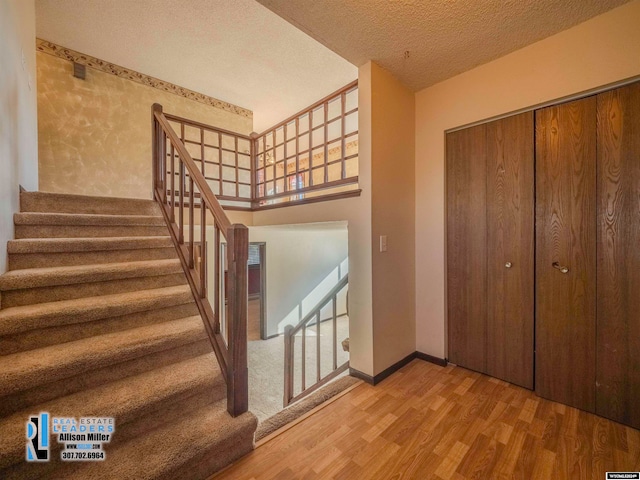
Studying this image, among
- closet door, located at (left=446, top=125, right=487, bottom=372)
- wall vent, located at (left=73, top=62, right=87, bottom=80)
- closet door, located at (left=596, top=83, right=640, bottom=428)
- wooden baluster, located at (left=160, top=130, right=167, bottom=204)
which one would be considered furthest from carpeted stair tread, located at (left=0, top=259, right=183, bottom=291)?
wall vent, located at (left=73, top=62, right=87, bottom=80)

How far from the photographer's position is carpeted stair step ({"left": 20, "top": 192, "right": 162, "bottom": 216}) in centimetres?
200

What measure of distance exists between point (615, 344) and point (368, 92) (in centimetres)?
239

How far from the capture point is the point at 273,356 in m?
4.66

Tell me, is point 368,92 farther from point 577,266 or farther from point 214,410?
point 214,410

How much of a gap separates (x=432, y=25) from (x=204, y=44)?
2.69 metres

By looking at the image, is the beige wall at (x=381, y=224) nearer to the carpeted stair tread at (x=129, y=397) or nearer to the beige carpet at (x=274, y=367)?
the carpeted stair tread at (x=129, y=397)

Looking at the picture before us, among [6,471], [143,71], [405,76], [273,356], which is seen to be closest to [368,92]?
[405,76]

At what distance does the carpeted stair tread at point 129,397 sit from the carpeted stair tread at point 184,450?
4.4 inches

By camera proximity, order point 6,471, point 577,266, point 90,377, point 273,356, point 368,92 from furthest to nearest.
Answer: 1. point 273,356
2. point 368,92
3. point 577,266
4. point 90,377
5. point 6,471

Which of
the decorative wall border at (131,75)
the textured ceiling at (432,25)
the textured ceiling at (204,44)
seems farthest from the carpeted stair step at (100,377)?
the decorative wall border at (131,75)

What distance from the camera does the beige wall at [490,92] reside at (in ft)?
5.36

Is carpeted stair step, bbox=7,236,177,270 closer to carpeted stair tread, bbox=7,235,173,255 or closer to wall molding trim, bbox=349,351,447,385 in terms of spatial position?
carpeted stair tread, bbox=7,235,173,255

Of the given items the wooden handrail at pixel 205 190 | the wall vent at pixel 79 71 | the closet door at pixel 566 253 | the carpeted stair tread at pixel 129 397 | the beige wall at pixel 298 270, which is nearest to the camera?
the carpeted stair tread at pixel 129 397

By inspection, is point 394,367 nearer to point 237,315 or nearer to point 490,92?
point 237,315
